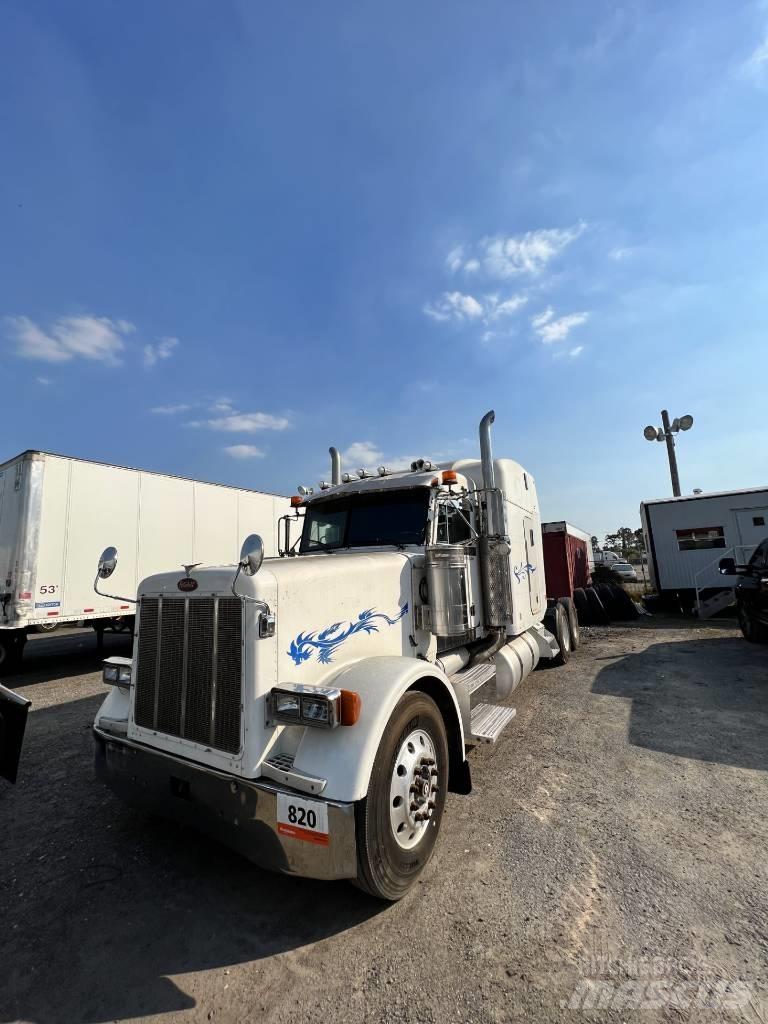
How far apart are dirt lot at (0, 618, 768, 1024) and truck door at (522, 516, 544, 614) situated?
2.22 m

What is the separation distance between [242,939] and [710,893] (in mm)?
2609

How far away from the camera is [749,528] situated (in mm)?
14445

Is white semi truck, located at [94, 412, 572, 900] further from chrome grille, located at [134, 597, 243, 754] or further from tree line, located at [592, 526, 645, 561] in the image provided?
tree line, located at [592, 526, 645, 561]

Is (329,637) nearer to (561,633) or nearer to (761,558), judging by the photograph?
(561,633)

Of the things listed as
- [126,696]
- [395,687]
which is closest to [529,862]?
[395,687]

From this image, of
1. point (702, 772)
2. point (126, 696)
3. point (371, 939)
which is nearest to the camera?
point (371, 939)

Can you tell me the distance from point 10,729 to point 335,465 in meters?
4.53

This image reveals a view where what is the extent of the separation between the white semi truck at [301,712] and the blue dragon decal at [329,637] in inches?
0.4

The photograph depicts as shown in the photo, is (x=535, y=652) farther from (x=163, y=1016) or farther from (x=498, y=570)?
(x=163, y=1016)

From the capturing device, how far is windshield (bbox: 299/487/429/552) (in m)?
4.57

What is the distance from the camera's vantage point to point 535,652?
268 inches

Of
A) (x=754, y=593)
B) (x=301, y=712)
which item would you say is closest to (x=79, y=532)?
(x=301, y=712)

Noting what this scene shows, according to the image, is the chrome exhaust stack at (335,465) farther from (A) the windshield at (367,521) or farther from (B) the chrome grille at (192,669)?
(B) the chrome grille at (192,669)
